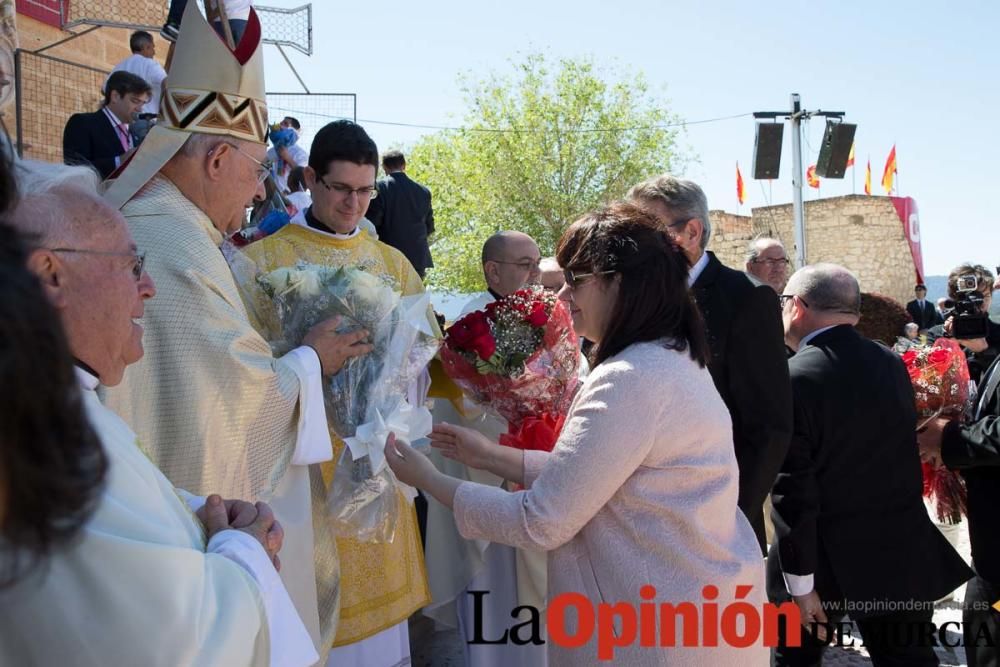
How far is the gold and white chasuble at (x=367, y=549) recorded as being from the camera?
3.49 m

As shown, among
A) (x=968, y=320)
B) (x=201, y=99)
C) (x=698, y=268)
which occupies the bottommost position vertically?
(x=968, y=320)

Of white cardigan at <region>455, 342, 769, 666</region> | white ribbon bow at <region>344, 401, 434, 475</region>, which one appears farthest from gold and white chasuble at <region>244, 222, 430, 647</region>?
white cardigan at <region>455, 342, 769, 666</region>

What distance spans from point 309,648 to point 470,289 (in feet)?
92.7

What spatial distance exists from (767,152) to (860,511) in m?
15.3

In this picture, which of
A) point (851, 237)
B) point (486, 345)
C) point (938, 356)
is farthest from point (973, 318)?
point (851, 237)

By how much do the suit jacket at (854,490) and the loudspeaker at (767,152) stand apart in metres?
14.9

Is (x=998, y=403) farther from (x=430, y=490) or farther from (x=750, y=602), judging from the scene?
(x=430, y=490)

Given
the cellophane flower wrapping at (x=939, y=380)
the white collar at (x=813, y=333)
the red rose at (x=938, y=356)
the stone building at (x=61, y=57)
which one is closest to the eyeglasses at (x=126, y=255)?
the white collar at (x=813, y=333)

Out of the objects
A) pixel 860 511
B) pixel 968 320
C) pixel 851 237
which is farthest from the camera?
pixel 851 237

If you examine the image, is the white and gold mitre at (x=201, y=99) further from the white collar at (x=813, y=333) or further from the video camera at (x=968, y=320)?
the video camera at (x=968, y=320)

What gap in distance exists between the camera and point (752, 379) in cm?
342

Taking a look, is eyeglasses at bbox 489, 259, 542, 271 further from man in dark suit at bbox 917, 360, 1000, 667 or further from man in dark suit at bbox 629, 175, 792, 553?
man in dark suit at bbox 917, 360, 1000, 667

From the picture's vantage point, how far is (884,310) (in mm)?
6074

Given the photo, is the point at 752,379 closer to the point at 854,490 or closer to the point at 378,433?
the point at 854,490
